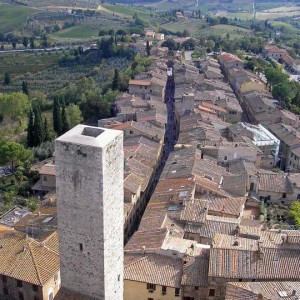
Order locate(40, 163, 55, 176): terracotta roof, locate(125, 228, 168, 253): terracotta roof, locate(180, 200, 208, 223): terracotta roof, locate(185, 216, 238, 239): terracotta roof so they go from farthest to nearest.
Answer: locate(40, 163, 55, 176): terracotta roof → locate(180, 200, 208, 223): terracotta roof → locate(185, 216, 238, 239): terracotta roof → locate(125, 228, 168, 253): terracotta roof

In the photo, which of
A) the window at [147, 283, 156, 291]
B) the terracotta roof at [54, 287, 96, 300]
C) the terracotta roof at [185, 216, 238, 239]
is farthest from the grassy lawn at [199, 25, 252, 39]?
the terracotta roof at [54, 287, 96, 300]

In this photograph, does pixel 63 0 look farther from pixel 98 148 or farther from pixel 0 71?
pixel 98 148

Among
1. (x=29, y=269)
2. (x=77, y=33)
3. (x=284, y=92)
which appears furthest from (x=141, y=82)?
(x=77, y=33)

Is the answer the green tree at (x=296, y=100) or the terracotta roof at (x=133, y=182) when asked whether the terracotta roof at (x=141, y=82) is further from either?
the terracotta roof at (x=133, y=182)

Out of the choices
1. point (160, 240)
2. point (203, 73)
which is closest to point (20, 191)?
point (160, 240)

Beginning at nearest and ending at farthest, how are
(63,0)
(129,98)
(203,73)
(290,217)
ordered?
A: (290,217)
(129,98)
(203,73)
(63,0)

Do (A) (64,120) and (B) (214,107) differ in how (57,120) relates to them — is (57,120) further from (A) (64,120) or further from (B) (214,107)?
(B) (214,107)

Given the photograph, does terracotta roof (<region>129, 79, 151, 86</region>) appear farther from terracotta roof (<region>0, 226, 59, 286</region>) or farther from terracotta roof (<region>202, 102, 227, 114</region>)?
terracotta roof (<region>0, 226, 59, 286</region>)
